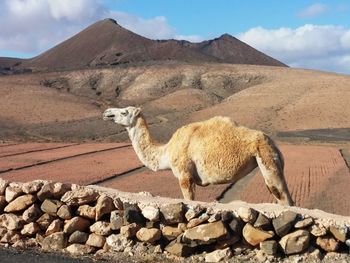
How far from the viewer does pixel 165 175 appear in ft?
91.1

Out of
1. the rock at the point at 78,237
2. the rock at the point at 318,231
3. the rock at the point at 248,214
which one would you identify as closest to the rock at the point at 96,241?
the rock at the point at 78,237

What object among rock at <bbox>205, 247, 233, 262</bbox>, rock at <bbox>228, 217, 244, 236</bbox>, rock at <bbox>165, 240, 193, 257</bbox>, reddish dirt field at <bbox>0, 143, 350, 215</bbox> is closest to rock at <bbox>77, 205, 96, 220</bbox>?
rock at <bbox>165, 240, 193, 257</bbox>

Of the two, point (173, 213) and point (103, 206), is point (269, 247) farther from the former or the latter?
point (103, 206)

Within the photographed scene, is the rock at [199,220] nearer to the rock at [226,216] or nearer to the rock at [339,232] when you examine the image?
the rock at [226,216]

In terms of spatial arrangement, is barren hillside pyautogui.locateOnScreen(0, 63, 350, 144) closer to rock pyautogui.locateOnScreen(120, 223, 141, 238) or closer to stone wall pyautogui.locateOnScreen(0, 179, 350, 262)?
stone wall pyautogui.locateOnScreen(0, 179, 350, 262)

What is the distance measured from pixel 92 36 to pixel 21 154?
15984cm

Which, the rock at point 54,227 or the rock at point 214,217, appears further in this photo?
the rock at point 54,227

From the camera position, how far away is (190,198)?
38.1 ft

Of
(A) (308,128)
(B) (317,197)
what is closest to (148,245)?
(B) (317,197)

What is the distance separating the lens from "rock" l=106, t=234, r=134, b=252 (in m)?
10.7

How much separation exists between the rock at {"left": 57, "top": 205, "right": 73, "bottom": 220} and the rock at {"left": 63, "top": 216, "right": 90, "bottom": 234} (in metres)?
0.10

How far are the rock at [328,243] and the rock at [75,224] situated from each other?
412cm

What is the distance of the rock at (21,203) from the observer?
11.4m

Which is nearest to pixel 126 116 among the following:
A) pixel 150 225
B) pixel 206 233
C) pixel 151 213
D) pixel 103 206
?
pixel 103 206
